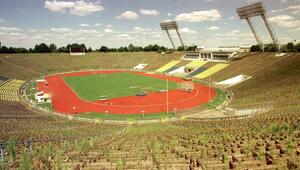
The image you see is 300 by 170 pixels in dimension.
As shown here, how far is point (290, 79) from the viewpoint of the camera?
4638 centimetres

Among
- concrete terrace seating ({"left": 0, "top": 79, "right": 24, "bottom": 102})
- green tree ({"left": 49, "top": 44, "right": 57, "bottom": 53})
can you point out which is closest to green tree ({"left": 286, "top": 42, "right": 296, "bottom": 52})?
concrete terrace seating ({"left": 0, "top": 79, "right": 24, "bottom": 102})

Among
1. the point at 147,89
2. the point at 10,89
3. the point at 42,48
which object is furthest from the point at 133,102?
the point at 42,48

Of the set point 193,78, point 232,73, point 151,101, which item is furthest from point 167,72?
point 151,101

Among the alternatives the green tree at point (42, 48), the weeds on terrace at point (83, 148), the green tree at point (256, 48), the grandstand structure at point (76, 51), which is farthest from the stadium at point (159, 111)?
Result: the green tree at point (42, 48)

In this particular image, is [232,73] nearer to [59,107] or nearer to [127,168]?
[59,107]

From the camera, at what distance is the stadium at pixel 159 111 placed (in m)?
12.3

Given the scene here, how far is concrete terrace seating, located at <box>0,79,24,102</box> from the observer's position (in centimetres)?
4853

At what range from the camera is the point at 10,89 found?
58.2 meters

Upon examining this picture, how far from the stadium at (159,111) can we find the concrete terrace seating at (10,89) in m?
0.27

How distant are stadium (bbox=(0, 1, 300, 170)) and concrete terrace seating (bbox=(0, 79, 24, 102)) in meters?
0.27

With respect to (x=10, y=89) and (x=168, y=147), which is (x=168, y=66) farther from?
(x=168, y=147)

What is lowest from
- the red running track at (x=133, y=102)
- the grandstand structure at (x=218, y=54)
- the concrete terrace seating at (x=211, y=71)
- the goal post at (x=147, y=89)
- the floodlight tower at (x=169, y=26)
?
the red running track at (x=133, y=102)

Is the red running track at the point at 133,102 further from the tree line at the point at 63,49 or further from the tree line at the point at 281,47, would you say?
the tree line at the point at 63,49

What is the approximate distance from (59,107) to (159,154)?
1404 inches
